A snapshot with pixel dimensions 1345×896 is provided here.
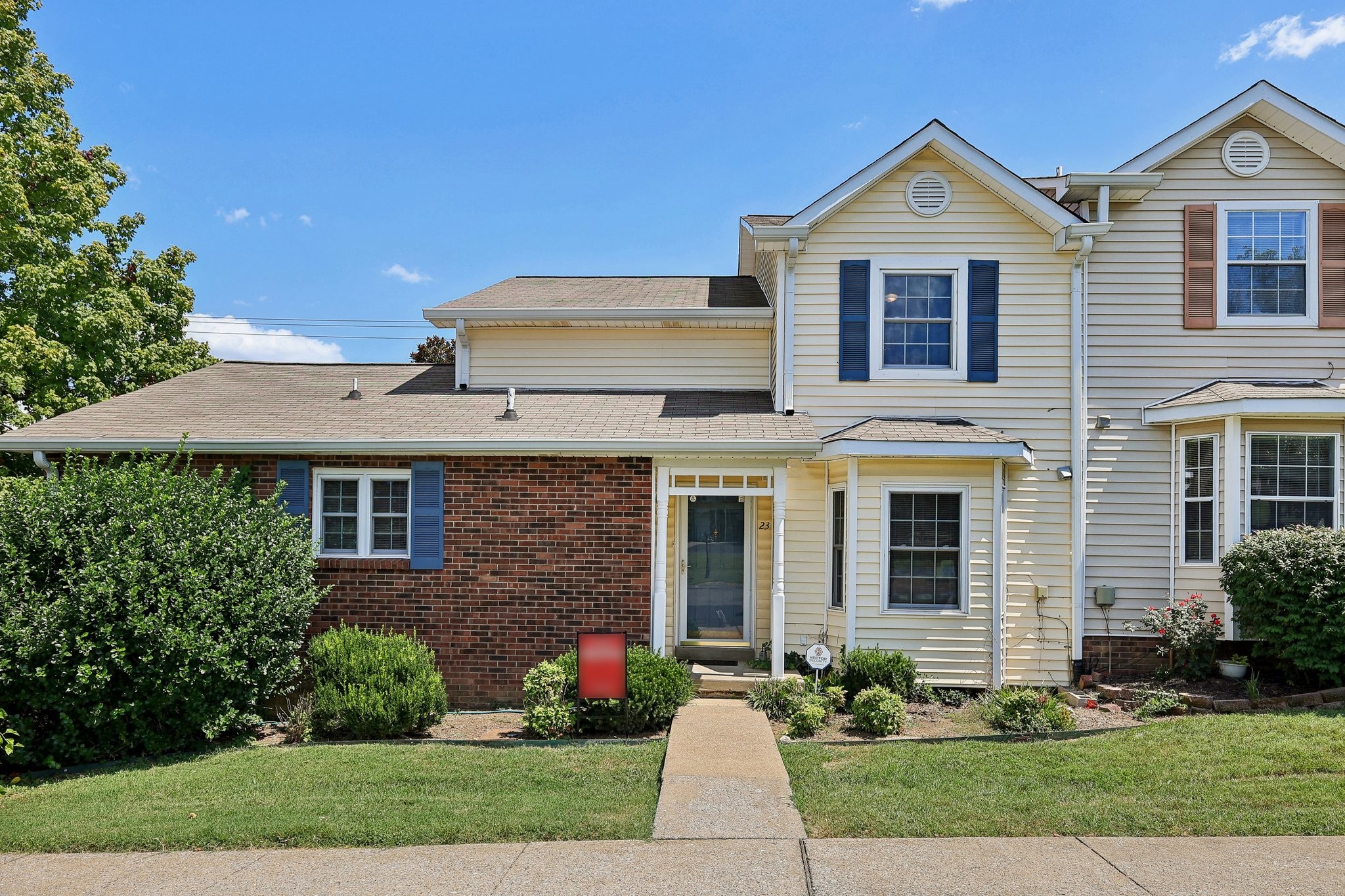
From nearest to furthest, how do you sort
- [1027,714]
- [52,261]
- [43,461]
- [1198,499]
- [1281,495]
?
[1027,714] → [1281,495] → [43,461] → [1198,499] → [52,261]

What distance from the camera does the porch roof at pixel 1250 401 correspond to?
991 cm

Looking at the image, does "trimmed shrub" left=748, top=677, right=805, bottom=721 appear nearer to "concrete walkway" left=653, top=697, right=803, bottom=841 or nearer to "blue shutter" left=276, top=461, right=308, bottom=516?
"concrete walkway" left=653, top=697, right=803, bottom=841

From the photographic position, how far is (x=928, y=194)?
36.8 feet

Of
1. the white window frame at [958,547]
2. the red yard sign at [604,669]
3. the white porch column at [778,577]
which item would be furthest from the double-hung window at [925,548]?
the red yard sign at [604,669]

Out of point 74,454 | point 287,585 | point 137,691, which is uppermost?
point 74,454

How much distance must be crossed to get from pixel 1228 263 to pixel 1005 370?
3.20 metres

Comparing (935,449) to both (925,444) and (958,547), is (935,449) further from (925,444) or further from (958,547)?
(958,547)

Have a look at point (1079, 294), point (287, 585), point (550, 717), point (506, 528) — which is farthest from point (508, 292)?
point (1079, 294)

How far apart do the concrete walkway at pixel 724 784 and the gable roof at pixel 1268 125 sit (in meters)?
8.51

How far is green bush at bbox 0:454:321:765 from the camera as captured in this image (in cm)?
798

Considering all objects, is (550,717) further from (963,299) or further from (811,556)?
(963,299)

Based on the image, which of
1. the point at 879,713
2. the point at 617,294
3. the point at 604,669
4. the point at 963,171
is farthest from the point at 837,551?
the point at 617,294

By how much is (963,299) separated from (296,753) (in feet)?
30.1

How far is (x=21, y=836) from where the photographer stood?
6.21m
